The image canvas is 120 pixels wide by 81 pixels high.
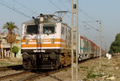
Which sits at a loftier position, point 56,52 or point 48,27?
point 48,27

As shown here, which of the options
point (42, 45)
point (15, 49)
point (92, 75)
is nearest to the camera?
point (92, 75)

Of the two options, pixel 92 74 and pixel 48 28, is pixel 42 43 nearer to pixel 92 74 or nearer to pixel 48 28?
pixel 48 28

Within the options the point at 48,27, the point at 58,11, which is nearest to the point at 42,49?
the point at 48,27

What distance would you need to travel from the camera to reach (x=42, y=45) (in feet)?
48.1

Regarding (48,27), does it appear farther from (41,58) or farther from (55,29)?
(41,58)

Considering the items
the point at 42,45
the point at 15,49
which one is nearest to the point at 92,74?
the point at 42,45

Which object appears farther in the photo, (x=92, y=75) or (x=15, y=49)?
(x=15, y=49)

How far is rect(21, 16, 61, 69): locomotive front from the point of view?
14.6 meters

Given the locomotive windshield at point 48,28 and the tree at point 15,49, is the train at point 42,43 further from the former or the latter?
the tree at point 15,49

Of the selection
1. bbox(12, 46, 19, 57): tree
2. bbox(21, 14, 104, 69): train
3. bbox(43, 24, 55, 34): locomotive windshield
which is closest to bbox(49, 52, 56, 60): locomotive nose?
bbox(21, 14, 104, 69): train

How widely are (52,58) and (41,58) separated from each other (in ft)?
3.08

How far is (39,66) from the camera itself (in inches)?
587

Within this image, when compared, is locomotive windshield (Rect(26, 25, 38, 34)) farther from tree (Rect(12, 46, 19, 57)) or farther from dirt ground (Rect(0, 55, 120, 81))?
tree (Rect(12, 46, 19, 57))

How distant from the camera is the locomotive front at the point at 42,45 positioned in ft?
47.8
